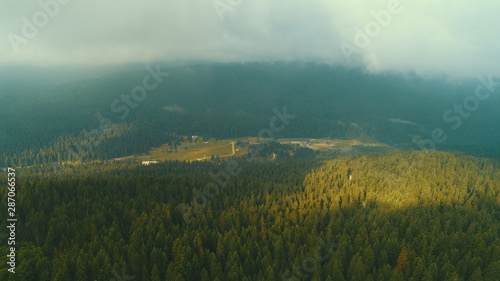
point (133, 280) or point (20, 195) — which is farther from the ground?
point (20, 195)

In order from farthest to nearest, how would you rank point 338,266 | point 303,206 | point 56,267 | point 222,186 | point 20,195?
point 222,186, point 303,206, point 20,195, point 338,266, point 56,267

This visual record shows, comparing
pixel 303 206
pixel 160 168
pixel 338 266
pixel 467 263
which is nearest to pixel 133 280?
pixel 338 266

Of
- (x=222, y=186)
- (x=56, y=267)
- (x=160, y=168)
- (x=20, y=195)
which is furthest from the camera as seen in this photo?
(x=160, y=168)

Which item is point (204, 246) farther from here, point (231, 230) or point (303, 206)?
point (303, 206)

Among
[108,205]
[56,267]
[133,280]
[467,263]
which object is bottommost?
[467,263]

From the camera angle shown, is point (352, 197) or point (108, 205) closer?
point (108, 205)

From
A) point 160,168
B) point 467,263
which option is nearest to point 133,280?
point 467,263
